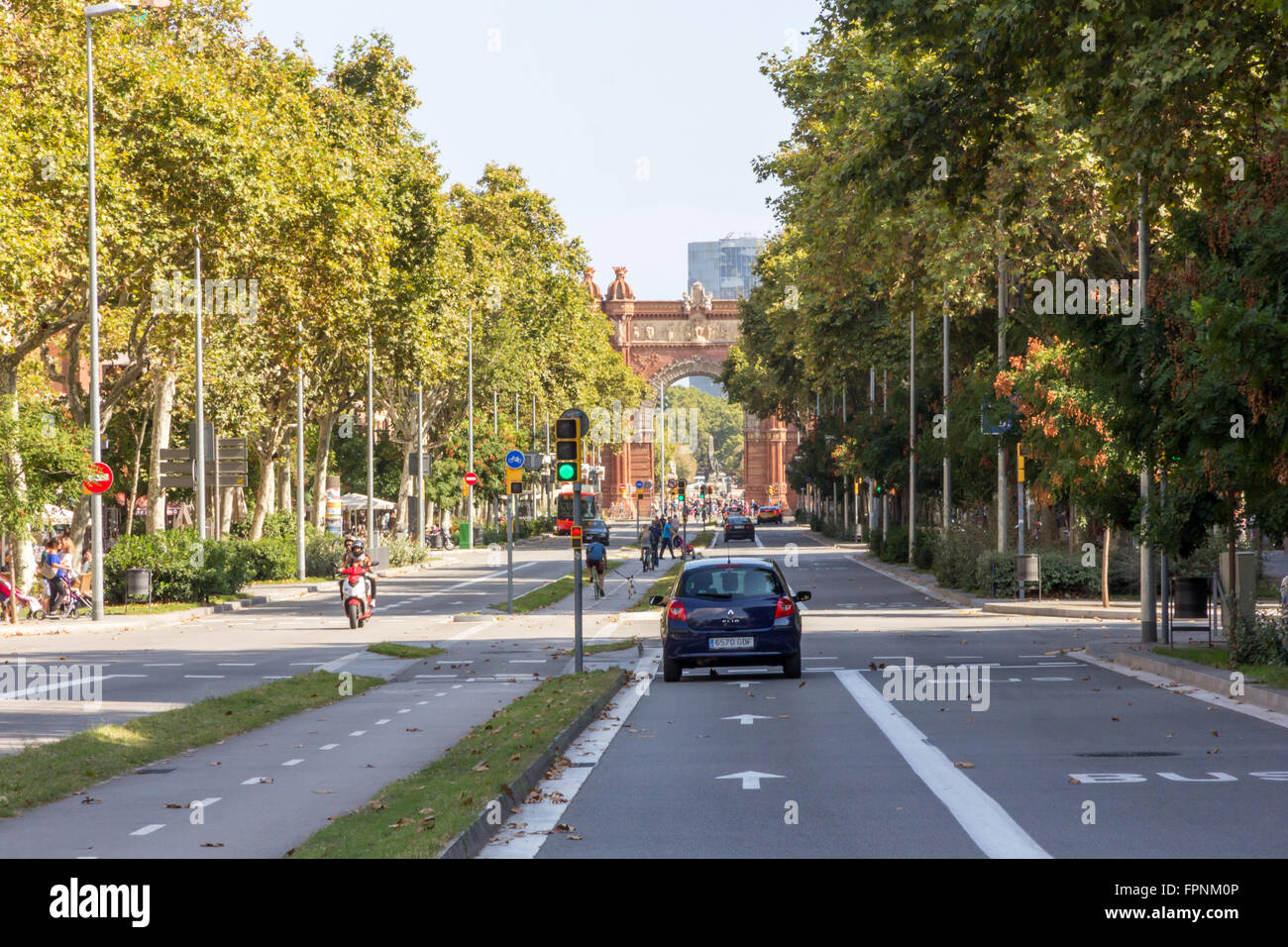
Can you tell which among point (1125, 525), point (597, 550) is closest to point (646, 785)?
point (1125, 525)

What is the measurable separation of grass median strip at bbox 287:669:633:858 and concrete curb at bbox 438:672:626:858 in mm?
48

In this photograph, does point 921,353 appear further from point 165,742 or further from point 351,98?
point 165,742

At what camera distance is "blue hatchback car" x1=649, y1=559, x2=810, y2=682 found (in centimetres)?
2184

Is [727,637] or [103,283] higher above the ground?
[103,283]

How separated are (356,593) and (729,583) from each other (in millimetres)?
12584

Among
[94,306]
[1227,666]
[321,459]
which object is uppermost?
[94,306]

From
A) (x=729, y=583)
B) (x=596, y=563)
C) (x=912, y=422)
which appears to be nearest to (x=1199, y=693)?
(x=729, y=583)

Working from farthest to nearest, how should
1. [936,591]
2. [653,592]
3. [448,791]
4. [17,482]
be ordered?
[936,591]
[653,592]
[17,482]
[448,791]

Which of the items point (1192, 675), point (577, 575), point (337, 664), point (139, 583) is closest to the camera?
point (1192, 675)

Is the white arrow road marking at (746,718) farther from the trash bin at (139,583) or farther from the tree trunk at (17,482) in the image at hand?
the trash bin at (139,583)

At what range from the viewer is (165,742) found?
48.0 feet

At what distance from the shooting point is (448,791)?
11.1 metres

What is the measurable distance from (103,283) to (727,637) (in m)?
24.8

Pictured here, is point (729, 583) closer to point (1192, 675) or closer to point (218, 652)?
point (1192, 675)
